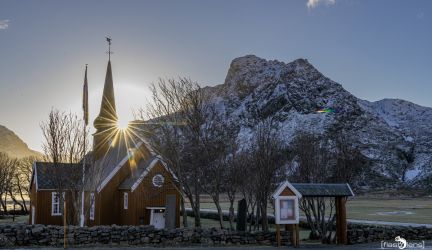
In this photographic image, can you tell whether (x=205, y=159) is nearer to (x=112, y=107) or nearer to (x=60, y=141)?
(x=60, y=141)

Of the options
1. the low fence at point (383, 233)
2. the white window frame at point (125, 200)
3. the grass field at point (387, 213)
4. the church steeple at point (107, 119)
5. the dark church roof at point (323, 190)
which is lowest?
the grass field at point (387, 213)

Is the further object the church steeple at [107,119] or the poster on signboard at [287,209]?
the church steeple at [107,119]

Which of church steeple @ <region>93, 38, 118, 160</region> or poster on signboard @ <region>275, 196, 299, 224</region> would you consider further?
church steeple @ <region>93, 38, 118, 160</region>

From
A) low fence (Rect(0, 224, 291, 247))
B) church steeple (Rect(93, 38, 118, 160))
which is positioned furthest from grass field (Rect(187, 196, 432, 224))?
church steeple (Rect(93, 38, 118, 160))

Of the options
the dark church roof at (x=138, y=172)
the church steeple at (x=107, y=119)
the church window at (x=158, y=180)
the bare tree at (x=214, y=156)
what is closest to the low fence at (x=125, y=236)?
the bare tree at (x=214, y=156)

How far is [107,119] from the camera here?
43406mm

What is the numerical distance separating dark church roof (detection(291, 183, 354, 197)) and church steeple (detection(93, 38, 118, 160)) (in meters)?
23.6

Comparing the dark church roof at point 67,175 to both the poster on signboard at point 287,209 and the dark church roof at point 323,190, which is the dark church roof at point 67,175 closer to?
the poster on signboard at point 287,209

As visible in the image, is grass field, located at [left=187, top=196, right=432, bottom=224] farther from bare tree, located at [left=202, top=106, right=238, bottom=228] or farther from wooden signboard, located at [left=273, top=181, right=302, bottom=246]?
wooden signboard, located at [left=273, top=181, right=302, bottom=246]

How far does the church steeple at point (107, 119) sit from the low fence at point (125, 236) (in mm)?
20696

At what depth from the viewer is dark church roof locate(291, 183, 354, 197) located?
23.0 metres

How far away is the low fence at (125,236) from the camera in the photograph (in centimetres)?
2206

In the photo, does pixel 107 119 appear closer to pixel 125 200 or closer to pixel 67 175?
pixel 125 200

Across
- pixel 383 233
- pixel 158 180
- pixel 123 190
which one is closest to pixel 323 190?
pixel 383 233
